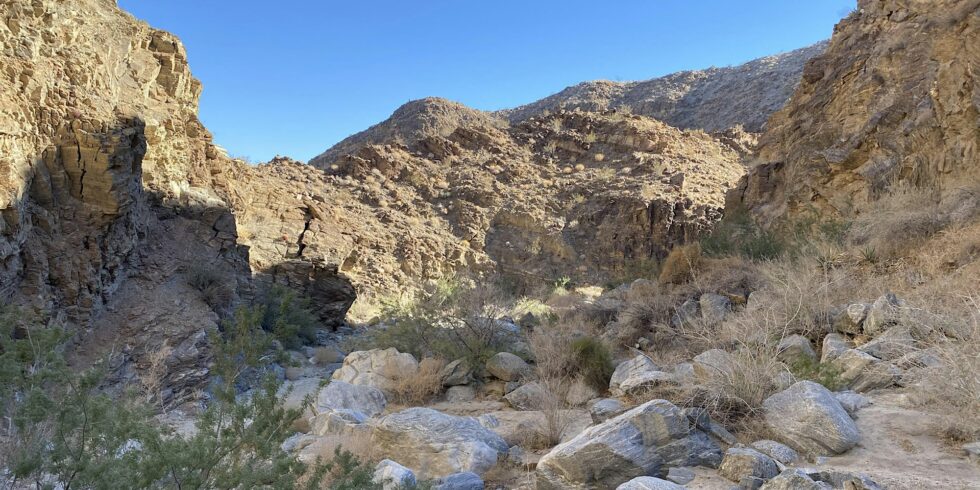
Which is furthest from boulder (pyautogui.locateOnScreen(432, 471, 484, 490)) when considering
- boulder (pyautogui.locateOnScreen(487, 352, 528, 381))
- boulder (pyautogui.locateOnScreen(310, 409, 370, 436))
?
boulder (pyautogui.locateOnScreen(487, 352, 528, 381))

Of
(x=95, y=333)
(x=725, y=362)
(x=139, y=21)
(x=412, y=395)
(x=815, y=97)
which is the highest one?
(x=139, y=21)

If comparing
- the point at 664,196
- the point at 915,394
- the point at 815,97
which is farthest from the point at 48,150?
the point at 664,196

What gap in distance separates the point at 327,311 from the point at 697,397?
12.3 meters

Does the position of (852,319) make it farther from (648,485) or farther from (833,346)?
(648,485)

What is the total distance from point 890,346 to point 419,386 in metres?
5.31

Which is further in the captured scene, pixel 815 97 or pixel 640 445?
pixel 815 97

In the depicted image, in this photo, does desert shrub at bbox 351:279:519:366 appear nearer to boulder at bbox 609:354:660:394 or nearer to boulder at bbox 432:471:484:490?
boulder at bbox 609:354:660:394

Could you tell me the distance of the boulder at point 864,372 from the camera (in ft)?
15.1

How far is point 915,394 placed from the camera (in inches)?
158

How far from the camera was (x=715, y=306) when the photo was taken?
8344 mm

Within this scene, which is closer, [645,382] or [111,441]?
[111,441]

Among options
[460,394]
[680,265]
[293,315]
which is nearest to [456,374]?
[460,394]

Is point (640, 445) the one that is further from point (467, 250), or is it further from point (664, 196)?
point (664, 196)

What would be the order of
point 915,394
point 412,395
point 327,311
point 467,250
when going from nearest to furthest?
point 915,394 → point 412,395 → point 327,311 → point 467,250
